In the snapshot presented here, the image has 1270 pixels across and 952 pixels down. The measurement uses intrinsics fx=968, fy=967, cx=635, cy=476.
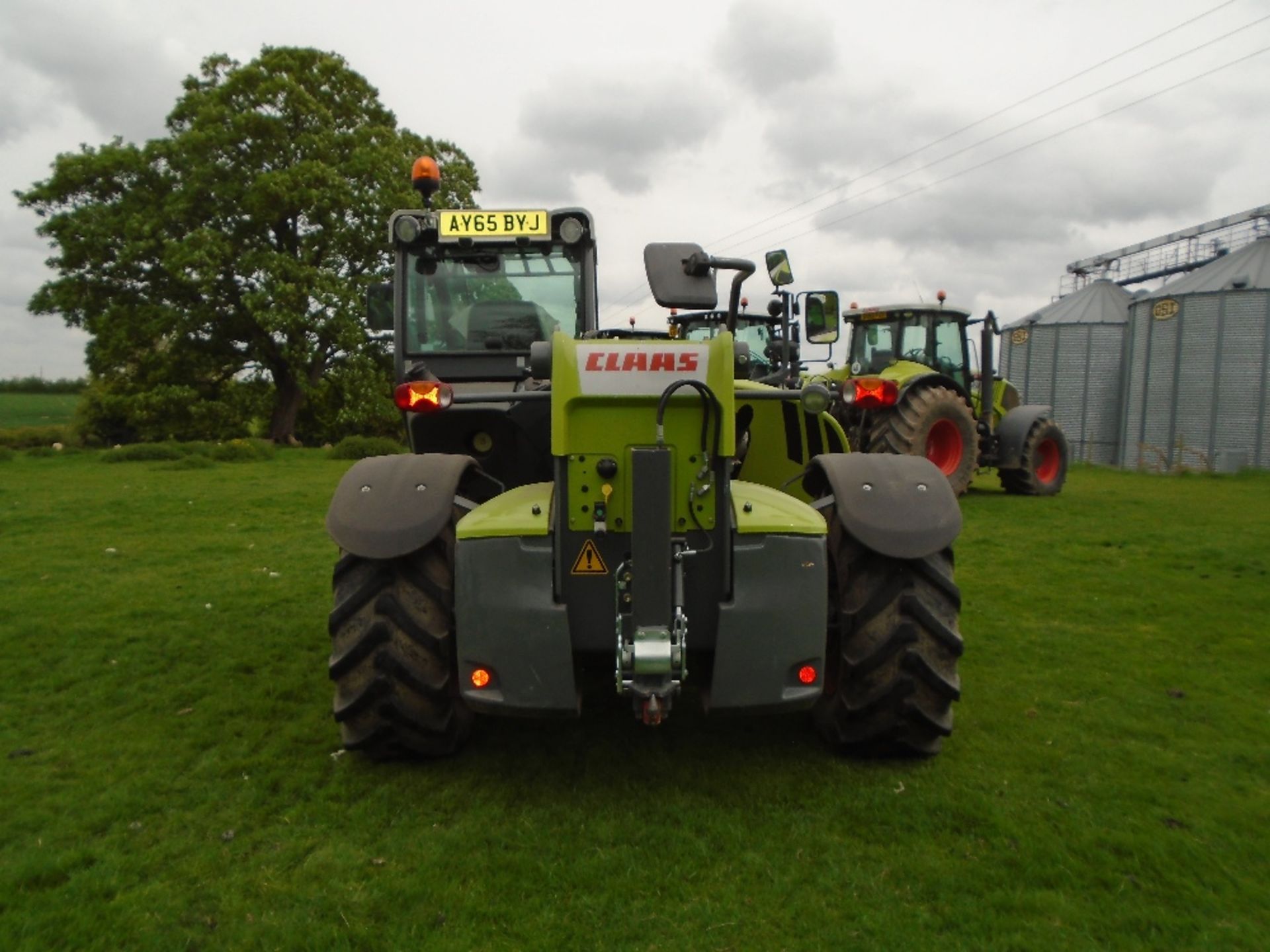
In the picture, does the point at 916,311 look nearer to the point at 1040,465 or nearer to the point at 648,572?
the point at 1040,465

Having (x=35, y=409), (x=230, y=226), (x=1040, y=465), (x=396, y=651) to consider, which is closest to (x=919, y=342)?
(x=1040, y=465)

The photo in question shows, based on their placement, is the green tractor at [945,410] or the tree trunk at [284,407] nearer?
the green tractor at [945,410]

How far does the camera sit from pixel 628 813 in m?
3.24

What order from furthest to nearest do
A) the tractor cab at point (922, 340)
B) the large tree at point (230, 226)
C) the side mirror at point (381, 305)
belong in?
the large tree at point (230, 226) → the tractor cab at point (922, 340) → the side mirror at point (381, 305)

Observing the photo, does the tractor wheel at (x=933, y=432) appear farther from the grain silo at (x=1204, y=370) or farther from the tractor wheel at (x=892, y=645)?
the grain silo at (x=1204, y=370)

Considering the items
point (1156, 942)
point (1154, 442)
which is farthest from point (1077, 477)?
point (1156, 942)

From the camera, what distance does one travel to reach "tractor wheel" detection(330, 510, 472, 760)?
11.2 ft

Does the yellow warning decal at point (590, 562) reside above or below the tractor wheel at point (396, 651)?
above

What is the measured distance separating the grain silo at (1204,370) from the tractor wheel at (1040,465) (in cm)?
758

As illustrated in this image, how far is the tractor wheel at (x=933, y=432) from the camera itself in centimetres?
1084

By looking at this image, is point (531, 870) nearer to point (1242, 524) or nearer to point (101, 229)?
point (1242, 524)

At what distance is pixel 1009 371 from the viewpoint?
76.9ft

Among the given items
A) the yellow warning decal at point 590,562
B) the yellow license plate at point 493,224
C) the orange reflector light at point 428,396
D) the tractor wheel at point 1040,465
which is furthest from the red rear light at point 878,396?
the tractor wheel at point 1040,465

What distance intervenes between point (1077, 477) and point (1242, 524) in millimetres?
7110
